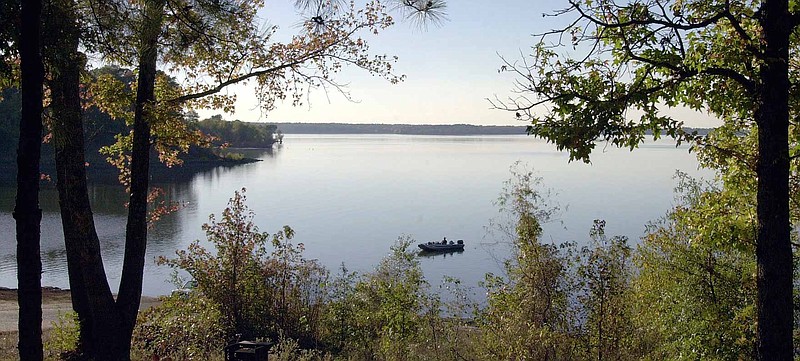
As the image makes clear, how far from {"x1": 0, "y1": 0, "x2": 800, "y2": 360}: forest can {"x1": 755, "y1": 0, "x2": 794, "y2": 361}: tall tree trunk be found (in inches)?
0.5

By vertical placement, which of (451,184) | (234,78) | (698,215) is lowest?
(451,184)

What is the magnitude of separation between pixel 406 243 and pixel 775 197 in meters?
6.80

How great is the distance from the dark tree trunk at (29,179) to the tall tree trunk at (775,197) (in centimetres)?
530

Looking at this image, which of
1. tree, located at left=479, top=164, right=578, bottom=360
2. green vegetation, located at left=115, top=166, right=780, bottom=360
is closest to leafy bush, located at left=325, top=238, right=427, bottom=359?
green vegetation, located at left=115, top=166, right=780, bottom=360

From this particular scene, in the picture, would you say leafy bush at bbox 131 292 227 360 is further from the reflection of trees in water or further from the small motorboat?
the small motorboat

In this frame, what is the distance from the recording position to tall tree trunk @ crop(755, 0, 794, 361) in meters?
4.96

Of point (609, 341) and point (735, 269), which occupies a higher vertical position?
point (735, 269)

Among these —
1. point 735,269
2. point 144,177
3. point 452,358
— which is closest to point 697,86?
point 735,269

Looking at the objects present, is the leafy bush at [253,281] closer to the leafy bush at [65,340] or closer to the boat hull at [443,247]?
the leafy bush at [65,340]

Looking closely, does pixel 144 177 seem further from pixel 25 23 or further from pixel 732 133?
pixel 732 133

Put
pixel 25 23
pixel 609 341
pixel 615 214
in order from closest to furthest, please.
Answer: pixel 25 23
pixel 609 341
pixel 615 214

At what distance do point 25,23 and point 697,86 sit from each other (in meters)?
5.32

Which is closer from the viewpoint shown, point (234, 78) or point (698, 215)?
point (698, 215)

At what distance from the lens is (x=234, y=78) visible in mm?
8414
